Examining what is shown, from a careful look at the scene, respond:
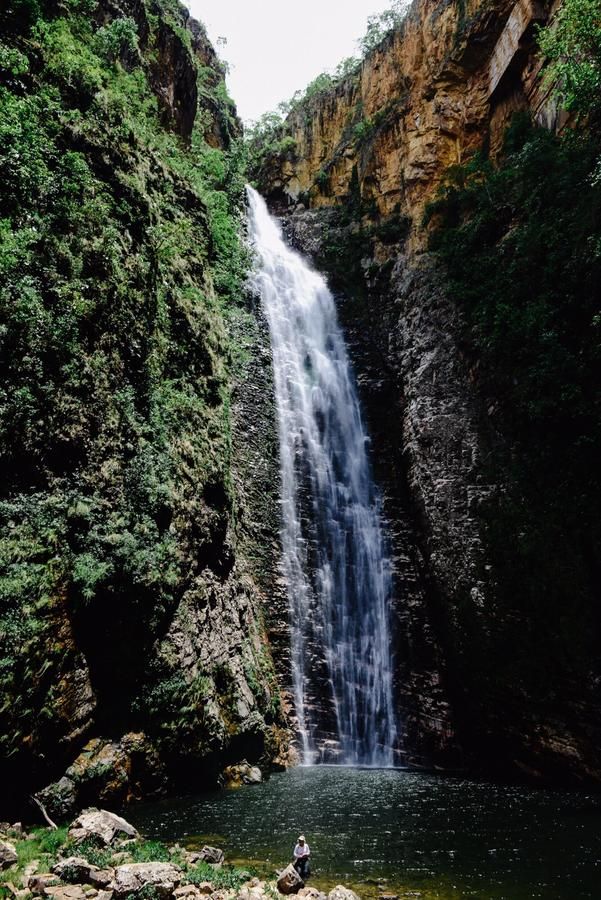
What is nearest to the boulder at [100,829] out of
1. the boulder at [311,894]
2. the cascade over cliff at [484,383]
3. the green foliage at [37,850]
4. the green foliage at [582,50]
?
the green foliage at [37,850]

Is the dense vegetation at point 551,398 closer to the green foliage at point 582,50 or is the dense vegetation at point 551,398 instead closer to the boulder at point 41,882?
the green foliage at point 582,50

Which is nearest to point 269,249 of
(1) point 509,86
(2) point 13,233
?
(1) point 509,86

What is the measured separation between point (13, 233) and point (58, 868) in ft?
30.8

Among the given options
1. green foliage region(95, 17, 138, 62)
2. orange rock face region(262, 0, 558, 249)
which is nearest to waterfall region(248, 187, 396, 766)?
orange rock face region(262, 0, 558, 249)

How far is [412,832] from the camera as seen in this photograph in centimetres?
844

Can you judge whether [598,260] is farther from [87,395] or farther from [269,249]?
[269,249]

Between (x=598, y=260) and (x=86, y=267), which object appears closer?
(x=86, y=267)

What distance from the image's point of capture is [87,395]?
1031 centimetres

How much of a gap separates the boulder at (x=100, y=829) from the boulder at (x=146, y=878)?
3.66ft

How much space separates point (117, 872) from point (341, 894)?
2500 millimetres

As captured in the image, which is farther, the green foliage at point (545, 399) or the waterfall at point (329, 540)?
the waterfall at point (329, 540)

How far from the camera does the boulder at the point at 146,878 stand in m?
5.77

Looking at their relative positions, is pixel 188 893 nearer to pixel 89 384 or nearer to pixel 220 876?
pixel 220 876

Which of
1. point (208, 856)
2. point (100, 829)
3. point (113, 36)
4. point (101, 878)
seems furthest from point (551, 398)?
point (113, 36)
